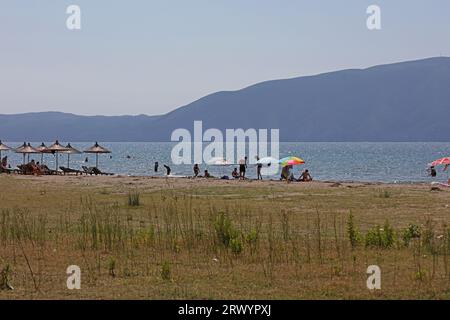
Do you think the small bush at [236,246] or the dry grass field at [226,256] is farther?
the small bush at [236,246]

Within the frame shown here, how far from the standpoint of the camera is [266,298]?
28.0ft

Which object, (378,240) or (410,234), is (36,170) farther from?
(378,240)

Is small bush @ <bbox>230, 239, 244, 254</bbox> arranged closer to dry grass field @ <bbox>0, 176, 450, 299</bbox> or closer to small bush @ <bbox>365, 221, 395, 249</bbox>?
dry grass field @ <bbox>0, 176, 450, 299</bbox>

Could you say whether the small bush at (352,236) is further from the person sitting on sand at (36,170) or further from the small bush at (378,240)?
the person sitting on sand at (36,170)

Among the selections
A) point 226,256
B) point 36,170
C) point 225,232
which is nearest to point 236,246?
point 226,256

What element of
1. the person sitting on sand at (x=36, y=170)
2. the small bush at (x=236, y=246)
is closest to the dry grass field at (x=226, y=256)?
the small bush at (x=236, y=246)

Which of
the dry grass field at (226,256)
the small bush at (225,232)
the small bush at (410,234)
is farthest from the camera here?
the small bush at (410,234)

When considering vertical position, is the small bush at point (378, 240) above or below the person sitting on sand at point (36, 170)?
below

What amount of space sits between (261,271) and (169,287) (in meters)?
1.75

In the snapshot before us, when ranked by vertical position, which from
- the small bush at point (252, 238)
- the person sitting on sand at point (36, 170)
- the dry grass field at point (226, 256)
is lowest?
the dry grass field at point (226, 256)

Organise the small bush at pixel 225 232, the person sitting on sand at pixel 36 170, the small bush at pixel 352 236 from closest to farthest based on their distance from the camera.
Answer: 1. the small bush at pixel 225 232
2. the small bush at pixel 352 236
3. the person sitting on sand at pixel 36 170

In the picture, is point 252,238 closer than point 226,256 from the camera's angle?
No

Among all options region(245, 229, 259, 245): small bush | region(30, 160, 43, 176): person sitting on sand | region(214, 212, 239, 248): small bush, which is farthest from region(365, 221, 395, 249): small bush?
region(30, 160, 43, 176): person sitting on sand
